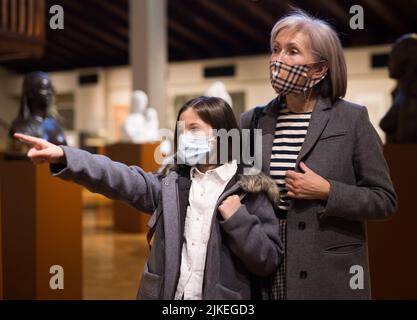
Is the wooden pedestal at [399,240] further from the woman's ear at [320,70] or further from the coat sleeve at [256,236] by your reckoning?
the coat sleeve at [256,236]

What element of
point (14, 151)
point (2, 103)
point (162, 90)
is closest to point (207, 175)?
point (14, 151)

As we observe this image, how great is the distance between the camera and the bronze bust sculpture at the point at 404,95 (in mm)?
3744

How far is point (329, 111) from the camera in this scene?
1.78 meters

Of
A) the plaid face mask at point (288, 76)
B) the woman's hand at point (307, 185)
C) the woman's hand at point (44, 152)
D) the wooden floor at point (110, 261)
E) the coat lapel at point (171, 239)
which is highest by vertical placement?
the plaid face mask at point (288, 76)

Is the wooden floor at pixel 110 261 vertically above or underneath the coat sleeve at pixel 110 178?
underneath

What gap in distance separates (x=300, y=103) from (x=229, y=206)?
47 centimetres

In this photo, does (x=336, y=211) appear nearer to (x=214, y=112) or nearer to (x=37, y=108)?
(x=214, y=112)

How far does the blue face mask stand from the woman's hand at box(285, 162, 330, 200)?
28 centimetres

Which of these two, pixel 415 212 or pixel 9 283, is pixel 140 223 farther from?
pixel 415 212

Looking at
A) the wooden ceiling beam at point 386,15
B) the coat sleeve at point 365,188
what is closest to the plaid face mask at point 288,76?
the coat sleeve at point 365,188

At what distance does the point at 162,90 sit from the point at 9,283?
6.06 m

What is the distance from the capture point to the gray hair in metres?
1.73

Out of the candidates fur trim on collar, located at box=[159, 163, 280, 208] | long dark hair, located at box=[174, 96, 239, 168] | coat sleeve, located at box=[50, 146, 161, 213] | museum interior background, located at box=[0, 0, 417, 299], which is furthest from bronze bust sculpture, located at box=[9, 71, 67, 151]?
fur trim on collar, located at box=[159, 163, 280, 208]

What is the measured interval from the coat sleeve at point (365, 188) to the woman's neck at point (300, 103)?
175mm
